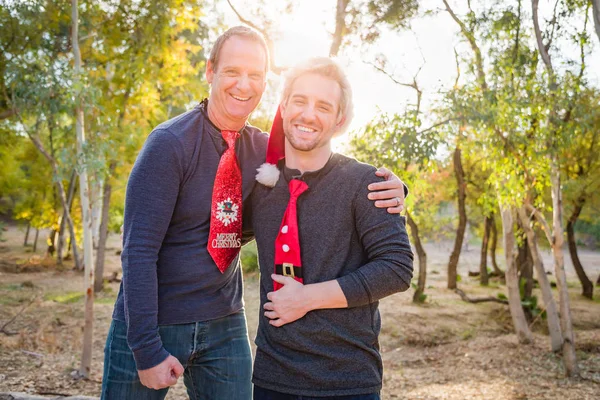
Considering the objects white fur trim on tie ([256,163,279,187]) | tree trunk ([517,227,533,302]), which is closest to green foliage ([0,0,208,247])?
white fur trim on tie ([256,163,279,187])

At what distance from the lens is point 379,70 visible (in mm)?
14531

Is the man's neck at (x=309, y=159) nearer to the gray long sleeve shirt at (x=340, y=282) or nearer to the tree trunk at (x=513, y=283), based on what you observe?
the gray long sleeve shirt at (x=340, y=282)

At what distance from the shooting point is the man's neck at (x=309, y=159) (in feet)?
6.79

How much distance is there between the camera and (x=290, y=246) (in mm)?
1947

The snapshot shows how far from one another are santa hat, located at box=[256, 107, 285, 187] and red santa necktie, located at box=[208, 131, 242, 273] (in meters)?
0.11

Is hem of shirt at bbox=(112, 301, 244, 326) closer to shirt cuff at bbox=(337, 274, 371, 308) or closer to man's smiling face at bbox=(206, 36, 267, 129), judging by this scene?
shirt cuff at bbox=(337, 274, 371, 308)

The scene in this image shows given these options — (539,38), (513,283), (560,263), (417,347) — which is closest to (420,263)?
(417,347)

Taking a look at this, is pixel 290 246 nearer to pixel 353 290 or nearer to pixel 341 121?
pixel 353 290

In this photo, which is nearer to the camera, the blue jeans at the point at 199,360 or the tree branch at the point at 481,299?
the blue jeans at the point at 199,360

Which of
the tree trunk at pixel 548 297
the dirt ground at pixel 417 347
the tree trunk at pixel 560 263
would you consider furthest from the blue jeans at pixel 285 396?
the tree trunk at pixel 548 297

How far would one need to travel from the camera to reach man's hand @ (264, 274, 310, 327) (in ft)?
6.14

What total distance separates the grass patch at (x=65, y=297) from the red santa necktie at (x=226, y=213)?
12.1 meters

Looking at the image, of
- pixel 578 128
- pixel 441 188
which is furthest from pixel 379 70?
pixel 441 188

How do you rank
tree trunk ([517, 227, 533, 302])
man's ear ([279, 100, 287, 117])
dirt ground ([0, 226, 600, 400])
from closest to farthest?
1. man's ear ([279, 100, 287, 117])
2. dirt ground ([0, 226, 600, 400])
3. tree trunk ([517, 227, 533, 302])
